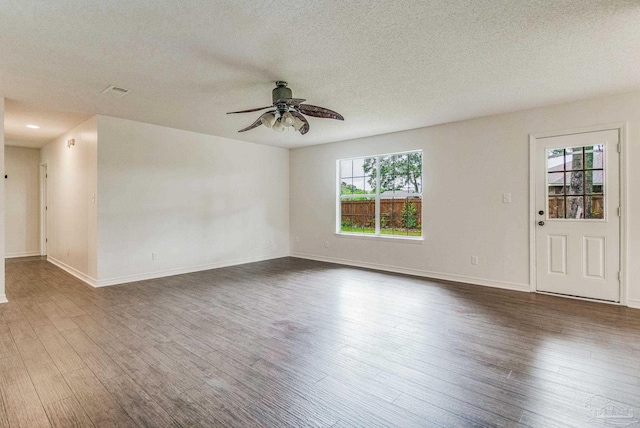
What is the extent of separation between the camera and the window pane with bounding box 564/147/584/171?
393 centimetres

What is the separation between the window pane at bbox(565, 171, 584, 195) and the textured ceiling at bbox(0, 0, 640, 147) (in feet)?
3.02

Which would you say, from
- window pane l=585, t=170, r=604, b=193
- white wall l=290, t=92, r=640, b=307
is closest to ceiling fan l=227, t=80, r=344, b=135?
white wall l=290, t=92, r=640, b=307

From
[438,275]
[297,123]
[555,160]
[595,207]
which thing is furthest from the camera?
[438,275]

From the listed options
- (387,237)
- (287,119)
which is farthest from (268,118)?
(387,237)

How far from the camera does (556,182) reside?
13.4ft

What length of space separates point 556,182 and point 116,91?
5.45 metres

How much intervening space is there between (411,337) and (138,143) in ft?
15.5

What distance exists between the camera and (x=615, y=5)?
6.75ft

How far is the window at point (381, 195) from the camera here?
18.0 feet

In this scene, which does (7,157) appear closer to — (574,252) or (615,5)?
(615,5)

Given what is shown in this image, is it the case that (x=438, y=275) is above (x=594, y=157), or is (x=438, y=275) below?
below

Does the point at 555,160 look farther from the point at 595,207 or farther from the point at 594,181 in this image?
the point at 595,207

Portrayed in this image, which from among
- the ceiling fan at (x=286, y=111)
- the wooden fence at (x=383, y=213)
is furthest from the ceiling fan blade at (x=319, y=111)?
the wooden fence at (x=383, y=213)

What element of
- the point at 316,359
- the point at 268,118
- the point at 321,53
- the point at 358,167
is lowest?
the point at 316,359
